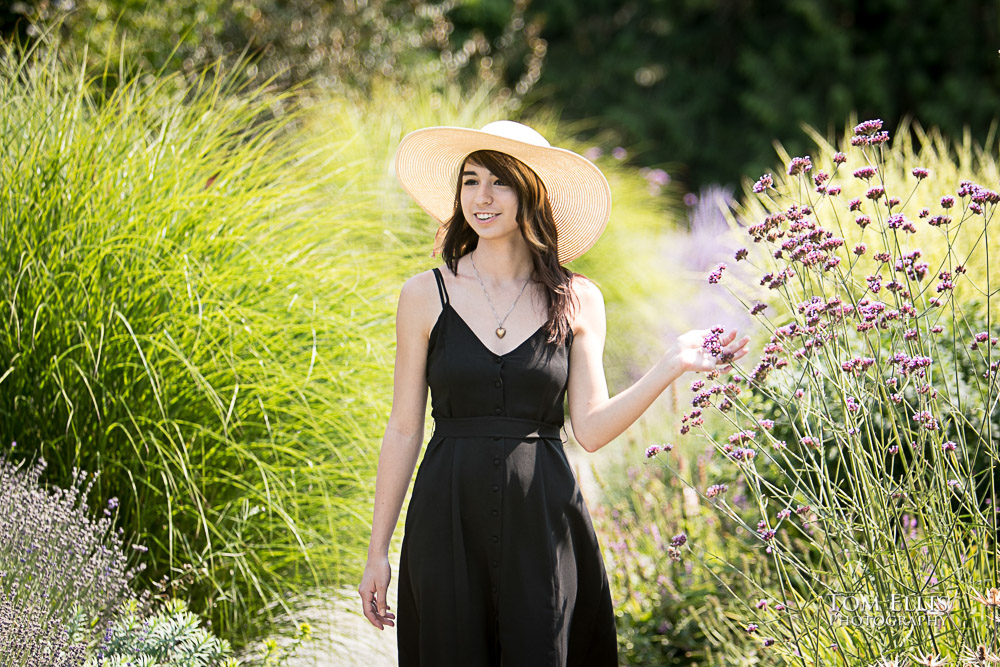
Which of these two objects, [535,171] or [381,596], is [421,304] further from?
[381,596]

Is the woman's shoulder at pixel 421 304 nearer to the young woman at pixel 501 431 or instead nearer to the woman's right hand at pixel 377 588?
the young woman at pixel 501 431

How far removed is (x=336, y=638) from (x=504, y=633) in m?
1.34

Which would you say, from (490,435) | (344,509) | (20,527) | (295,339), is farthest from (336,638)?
(490,435)

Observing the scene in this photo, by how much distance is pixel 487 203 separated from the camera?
2293 mm

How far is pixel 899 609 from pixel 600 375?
31.4 inches

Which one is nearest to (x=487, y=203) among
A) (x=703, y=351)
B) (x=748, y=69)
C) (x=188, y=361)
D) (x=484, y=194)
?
(x=484, y=194)

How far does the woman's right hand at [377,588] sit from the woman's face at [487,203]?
79 cm

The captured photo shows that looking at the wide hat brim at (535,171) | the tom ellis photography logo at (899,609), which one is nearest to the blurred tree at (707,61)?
the wide hat brim at (535,171)

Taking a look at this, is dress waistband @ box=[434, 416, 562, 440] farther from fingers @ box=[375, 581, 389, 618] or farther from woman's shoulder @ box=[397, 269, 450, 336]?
fingers @ box=[375, 581, 389, 618]

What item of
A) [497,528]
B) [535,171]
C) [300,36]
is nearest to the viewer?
[497,528]

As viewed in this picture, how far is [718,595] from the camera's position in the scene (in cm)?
325

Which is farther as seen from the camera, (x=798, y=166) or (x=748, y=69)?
(x=748, y=69)

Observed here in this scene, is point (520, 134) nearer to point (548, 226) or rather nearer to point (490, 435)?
point (548, 226)

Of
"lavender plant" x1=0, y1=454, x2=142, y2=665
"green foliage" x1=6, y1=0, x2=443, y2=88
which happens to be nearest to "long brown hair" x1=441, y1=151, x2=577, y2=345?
"lavender plant" x1=0, y1=454, x2=142, y2=665
